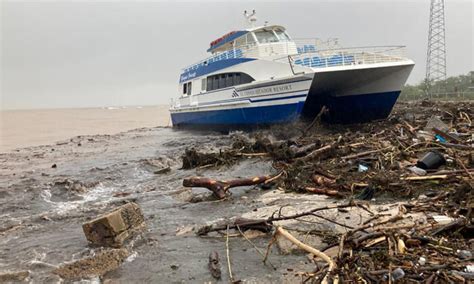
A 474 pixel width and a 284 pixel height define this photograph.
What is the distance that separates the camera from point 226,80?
1625 centimetres

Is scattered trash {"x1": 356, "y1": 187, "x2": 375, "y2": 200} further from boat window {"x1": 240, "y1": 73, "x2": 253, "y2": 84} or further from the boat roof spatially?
the boat roof

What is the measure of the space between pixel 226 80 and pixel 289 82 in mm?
4495

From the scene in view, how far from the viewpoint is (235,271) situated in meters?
3.69

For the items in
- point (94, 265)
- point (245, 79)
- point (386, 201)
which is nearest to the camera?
point (94, 265)

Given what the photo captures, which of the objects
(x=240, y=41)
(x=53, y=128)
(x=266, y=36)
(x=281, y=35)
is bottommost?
(x=53, y=128)

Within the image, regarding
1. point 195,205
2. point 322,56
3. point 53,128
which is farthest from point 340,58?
point 53,128

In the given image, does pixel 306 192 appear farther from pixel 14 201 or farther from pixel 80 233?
pixel 14 201

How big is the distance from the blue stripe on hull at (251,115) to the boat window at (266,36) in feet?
11.6

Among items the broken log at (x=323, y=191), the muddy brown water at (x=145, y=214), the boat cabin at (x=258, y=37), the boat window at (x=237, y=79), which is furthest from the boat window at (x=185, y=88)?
the broken log at (x=323, y=191)

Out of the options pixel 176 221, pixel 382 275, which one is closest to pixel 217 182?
pixel 176 221

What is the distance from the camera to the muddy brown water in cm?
384

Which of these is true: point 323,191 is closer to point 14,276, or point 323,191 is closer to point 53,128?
point 14,276

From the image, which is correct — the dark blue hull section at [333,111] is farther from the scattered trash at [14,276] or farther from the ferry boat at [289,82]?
the scattered trash at [14,276]

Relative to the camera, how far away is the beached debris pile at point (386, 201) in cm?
306
